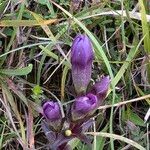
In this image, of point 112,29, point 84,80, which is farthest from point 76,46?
point 112,29

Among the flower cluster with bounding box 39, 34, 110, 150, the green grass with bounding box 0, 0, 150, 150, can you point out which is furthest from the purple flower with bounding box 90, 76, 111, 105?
the green grass with bounding box 0, 0, 150, 150

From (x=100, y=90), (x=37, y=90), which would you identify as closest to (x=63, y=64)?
(x=37, y=90)

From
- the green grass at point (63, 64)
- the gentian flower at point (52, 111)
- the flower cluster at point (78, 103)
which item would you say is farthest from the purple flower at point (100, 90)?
the green grass at point (63, 64)

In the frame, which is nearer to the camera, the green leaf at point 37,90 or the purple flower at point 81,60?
the purple flower at point 81,60

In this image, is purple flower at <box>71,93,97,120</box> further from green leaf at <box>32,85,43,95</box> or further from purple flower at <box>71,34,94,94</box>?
Result: green leaf at <box>32,85,43,95</box>

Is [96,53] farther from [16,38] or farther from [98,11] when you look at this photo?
[16,38]

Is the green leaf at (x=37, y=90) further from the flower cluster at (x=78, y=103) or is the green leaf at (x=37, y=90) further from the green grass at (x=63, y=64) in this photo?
the flower cluster at (x=78, y=103)
